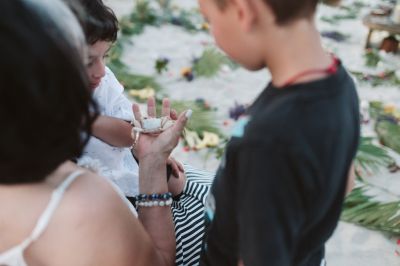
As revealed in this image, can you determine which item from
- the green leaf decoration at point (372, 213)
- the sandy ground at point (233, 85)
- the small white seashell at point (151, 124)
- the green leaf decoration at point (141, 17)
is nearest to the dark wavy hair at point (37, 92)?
the small white seashell at point (151, 124)

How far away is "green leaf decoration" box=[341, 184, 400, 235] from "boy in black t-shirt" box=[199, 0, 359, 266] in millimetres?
1567

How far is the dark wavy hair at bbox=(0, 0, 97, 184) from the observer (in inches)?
28.2

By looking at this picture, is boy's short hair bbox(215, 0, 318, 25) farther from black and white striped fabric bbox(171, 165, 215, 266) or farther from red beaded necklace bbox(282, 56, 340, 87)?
black and white striped fabric bbox(171, 165, 215, 266)

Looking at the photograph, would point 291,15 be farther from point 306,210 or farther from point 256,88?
point 256,88

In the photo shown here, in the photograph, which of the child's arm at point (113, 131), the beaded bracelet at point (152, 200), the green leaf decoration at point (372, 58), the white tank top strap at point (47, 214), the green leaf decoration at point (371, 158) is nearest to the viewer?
the white tank top strap at point (47, 214)

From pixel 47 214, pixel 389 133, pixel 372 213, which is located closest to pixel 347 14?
pixel 389 133

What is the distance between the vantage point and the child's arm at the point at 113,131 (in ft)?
5.16

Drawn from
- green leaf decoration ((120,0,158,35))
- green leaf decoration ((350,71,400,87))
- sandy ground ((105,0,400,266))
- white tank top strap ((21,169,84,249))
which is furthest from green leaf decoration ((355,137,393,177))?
green leaf decoration ((120,0,158,35))

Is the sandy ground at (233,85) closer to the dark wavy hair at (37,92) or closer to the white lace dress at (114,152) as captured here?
the white lace dress at (114,152)

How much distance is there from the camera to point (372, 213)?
237 centimetres

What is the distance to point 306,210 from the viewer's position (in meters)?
0.83

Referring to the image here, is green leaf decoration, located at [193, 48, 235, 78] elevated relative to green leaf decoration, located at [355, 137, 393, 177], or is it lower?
lower

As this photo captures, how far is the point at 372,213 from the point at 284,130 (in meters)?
1.87

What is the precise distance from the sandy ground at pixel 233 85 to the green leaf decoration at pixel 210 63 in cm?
9
